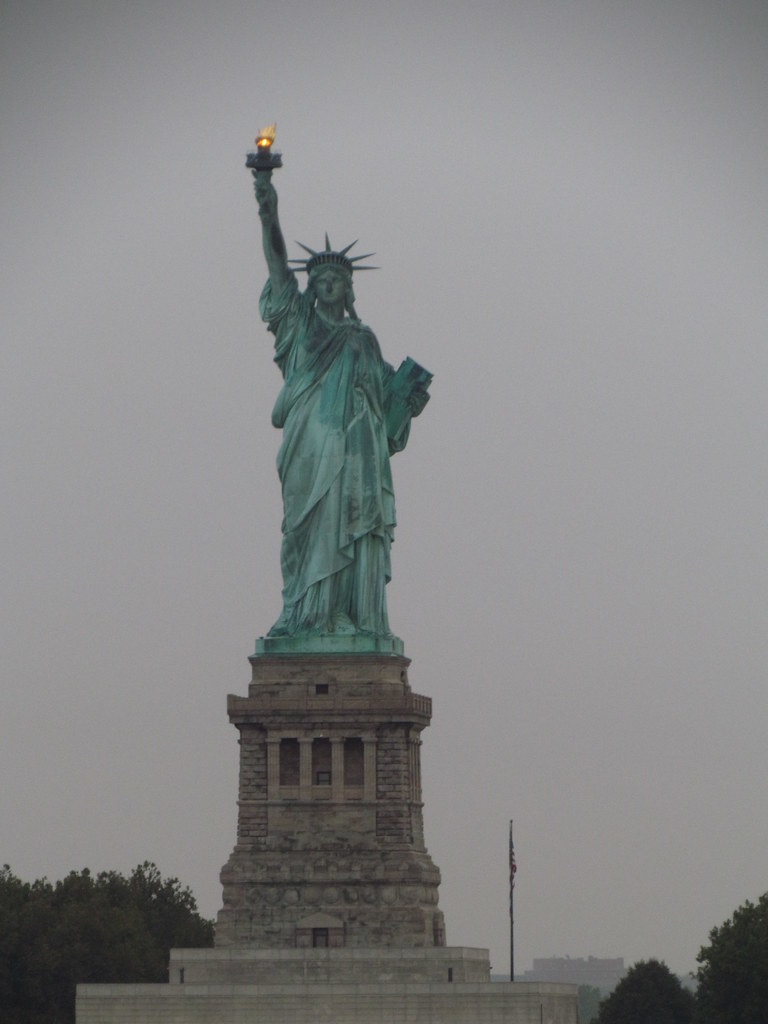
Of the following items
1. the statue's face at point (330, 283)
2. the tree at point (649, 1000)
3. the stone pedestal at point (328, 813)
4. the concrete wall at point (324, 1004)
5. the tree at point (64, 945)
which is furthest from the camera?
the tree at point (649, 1000)

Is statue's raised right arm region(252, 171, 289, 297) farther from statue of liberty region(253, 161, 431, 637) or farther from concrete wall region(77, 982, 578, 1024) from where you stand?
concrete wall region(77, 982, 578, 1024)

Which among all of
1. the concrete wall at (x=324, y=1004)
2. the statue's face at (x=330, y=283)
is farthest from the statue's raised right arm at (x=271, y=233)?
the concrete wall at (x=324, y=1004)

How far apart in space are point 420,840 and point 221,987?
7.07 metres

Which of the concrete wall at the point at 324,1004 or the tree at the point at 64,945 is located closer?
the concrete wall at the point at 324,1004

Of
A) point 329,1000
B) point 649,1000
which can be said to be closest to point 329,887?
point 329,1000

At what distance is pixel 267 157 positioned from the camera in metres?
70.0

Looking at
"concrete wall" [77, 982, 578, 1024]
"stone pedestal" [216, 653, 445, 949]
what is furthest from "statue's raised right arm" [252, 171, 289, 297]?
"concrete wall" [77, 982, 578, 1024]

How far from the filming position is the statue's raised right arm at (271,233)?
70.4 m

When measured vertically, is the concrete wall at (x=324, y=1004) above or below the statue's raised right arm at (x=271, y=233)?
below

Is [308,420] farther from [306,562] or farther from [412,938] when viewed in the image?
[412,938]

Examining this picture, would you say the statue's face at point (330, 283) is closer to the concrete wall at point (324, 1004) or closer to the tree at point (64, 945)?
the concrete wall at point (324, 1004)

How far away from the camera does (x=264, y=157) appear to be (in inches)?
2756

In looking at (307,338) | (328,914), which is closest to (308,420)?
(307,338)

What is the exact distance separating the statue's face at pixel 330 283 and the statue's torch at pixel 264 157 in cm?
282
